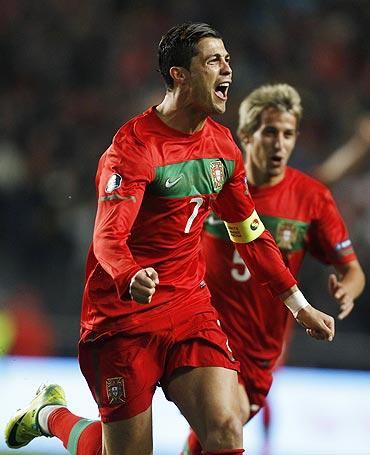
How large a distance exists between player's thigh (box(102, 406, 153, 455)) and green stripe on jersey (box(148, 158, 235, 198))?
0.88 meters

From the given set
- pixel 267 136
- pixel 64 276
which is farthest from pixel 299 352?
pixel 267 136

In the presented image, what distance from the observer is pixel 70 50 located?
423 inches

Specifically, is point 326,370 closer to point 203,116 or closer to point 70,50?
point 203,116

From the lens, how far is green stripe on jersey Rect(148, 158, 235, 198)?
4.07 m

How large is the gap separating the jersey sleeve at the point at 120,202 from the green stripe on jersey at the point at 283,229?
1313mm

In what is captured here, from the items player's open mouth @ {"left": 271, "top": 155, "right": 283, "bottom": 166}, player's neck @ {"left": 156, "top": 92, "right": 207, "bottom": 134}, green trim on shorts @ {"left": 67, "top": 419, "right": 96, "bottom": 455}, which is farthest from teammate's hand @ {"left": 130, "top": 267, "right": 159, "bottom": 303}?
player's open mouth @ {"left": 271, "top": 155, "right": 283, "bottom": 166}

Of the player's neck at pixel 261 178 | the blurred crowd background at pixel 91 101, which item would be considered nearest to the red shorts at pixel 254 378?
the player's neck at pixel 261 178

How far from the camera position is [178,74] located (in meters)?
4.20

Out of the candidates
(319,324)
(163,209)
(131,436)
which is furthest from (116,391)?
(319,324)

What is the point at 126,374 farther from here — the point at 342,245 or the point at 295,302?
the point at 342,245

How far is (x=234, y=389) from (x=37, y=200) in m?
5.75

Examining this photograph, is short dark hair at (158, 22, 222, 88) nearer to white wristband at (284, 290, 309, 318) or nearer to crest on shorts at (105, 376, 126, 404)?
white wristband at (284, 290, 309, 318)

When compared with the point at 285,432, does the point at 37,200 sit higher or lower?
higher

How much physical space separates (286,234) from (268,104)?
26.3 inches
